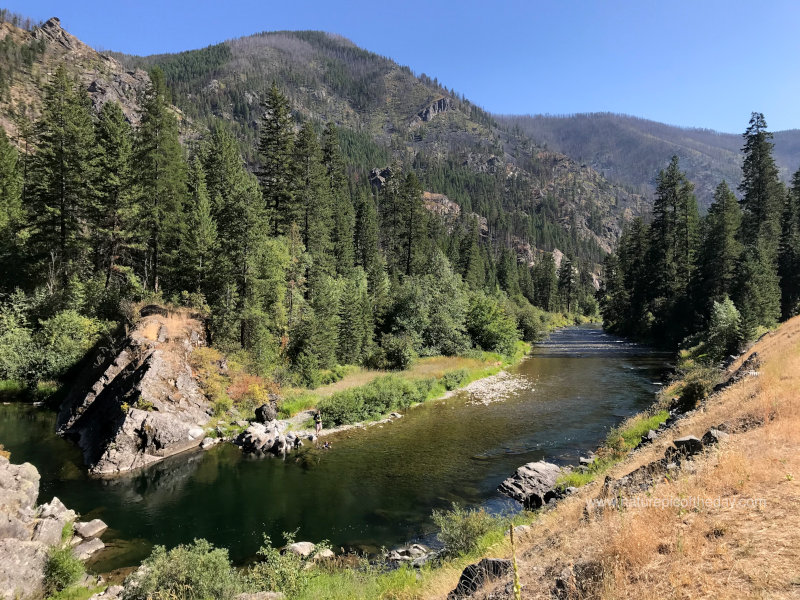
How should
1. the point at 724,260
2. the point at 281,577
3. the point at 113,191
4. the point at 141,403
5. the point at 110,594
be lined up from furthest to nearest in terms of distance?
the point at 724,260 < the point at 113,191 < the point at 141,403 < the point at 110,594 < the point at 281,577

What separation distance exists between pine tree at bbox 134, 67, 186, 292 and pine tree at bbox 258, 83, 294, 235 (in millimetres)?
9429

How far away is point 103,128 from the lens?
4084 cm

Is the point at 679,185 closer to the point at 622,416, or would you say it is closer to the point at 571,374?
the point at 571,374

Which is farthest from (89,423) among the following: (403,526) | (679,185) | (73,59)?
(73,59)

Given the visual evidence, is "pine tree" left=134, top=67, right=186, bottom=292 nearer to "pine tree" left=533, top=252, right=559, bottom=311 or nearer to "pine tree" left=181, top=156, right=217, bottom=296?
"pine tree" left=181, top=156, right=217, bottom=296

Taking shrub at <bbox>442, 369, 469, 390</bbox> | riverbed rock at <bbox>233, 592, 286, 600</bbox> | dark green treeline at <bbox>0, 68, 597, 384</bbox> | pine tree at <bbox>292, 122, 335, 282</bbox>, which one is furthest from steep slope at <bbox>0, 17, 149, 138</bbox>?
riverbed rock at <bbox>233, 592, 286, 600</bbox>

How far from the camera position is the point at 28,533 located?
→ 14141 millimetres

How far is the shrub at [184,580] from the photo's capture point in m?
10.7

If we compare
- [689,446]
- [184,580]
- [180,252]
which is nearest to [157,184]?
[180,252]

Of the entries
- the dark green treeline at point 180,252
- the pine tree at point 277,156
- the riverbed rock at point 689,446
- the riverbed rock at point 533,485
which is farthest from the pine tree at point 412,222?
the riverbed rock at point 689,446

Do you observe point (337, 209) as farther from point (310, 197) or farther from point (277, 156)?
point (277, 156)

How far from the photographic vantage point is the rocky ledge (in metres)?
12.1

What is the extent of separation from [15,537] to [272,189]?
39872 mm

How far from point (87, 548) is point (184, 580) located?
7.24m
